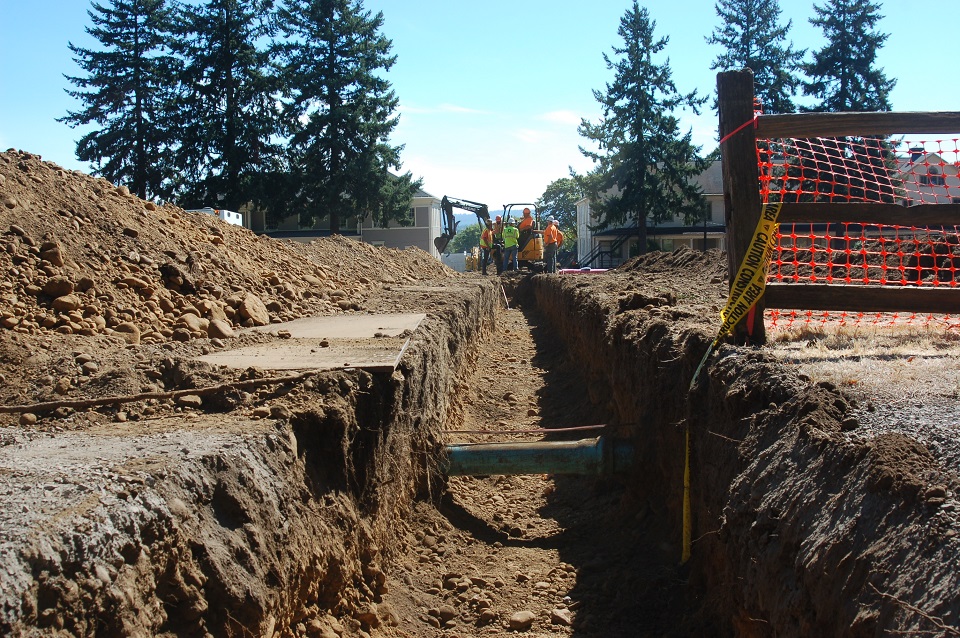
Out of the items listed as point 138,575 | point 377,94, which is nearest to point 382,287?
point 138,575

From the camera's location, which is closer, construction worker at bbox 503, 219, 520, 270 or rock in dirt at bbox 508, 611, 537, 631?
rock in dirt at bbox 508, 611, 537, 631

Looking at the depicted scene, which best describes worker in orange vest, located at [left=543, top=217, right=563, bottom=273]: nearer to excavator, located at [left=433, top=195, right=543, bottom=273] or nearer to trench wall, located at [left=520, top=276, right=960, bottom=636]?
excavator, located at [left=433, top=195, right=543, bottom=273]

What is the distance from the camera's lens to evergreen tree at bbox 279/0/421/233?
37875mm

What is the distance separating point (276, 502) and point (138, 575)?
955 mm

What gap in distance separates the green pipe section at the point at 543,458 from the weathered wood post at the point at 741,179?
5.29ft

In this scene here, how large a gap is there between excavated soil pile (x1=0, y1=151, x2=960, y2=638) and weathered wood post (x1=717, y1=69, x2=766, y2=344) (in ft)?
1.20

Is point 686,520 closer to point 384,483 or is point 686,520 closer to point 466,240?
point 384,483

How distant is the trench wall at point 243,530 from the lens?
2.25 m

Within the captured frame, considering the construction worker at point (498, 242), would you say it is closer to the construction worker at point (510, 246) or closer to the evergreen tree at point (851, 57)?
the construction worker at point (510, 246)

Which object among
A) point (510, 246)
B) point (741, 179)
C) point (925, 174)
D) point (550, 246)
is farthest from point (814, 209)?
point (510, 246)

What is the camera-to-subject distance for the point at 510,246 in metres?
25.5

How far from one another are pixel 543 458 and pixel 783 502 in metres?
3.25

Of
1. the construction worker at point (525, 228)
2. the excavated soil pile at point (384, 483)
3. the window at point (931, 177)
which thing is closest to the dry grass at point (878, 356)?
the excavated soil pile at point (384, 483)

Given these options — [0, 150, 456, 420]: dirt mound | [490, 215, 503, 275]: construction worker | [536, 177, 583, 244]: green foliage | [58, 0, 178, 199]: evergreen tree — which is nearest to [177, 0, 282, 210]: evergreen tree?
[58, 0, 178, 199]: evergreen tree
